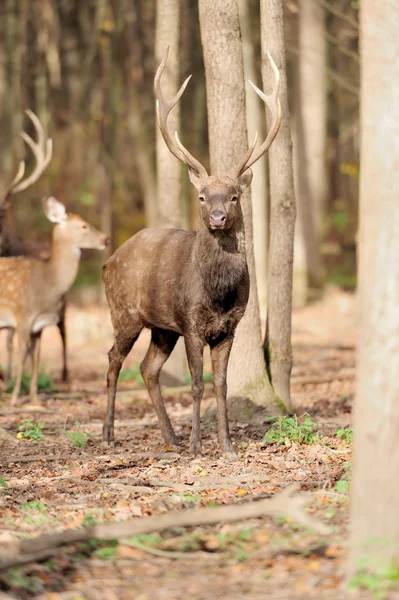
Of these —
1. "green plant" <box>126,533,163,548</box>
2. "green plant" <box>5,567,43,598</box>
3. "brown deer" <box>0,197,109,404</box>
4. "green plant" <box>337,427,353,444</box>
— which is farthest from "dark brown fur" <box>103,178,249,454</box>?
"green plant" <box>5,567,43,598</box>

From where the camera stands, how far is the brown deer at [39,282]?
1145 centimetres

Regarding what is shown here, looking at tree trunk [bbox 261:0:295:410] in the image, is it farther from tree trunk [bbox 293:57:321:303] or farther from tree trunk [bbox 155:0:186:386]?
tree trunk [bbox 293:57:321:303]

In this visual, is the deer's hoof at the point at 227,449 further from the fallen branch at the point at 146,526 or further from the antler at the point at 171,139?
the fallen branch at the point at 146,526

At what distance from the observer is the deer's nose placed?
7.57 metres

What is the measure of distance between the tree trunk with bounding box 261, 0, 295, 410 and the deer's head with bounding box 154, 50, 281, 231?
81 centimetres

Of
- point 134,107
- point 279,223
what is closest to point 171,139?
point 279,223

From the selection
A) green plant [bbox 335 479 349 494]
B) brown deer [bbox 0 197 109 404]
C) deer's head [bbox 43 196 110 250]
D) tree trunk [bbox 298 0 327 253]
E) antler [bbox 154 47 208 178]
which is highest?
tree trunk [bbox 298 0 327 253]

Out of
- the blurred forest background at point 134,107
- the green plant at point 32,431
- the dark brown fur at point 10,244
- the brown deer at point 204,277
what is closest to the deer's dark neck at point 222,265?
the brown deer at point 204,277

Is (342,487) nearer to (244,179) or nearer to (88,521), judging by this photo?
(88,521)

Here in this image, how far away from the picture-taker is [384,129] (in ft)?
15.5

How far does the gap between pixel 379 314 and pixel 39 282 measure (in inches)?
293

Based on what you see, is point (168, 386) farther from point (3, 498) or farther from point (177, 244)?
point (3, 498)

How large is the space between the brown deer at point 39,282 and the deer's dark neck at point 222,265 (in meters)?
3.79

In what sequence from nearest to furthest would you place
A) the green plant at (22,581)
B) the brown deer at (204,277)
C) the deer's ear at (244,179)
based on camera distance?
the green plant at (22,581)
the brown deer at (204,277)
the deer's ear at (244,179)
